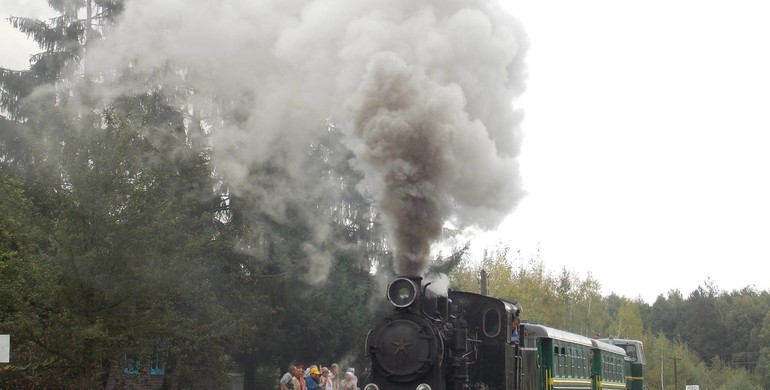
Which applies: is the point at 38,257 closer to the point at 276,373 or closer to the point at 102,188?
the point at 102,188

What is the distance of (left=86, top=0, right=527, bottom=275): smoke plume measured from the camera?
14.1 m

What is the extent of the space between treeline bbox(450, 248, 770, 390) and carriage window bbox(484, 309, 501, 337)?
2168 centimetres

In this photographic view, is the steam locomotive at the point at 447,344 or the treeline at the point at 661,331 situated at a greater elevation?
the treeline at the point at 661,331

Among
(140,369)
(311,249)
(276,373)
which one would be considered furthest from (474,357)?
(276,373)

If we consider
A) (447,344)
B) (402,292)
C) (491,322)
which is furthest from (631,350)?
(402,292)

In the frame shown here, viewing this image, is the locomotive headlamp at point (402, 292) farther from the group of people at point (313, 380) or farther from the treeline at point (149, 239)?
the treeline at point (149, 239)

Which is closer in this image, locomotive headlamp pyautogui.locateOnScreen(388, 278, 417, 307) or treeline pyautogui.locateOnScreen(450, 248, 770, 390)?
locomotive headlamp pyautogui.locateOnScreen(388, 278, 417, 307)

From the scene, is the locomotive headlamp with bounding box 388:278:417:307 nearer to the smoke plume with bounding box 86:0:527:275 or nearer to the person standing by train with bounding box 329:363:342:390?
the smoke plume with bounding box 86:0:527:275

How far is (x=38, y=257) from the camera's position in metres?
15.7

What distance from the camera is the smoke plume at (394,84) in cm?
1412

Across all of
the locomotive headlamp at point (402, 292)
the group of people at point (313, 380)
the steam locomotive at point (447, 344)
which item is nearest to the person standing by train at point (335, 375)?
the group of people at point (313, 380)

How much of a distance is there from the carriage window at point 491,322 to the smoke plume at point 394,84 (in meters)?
1.35

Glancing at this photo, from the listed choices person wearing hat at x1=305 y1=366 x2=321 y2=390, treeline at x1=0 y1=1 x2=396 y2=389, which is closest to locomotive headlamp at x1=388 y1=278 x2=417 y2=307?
person wearing hat at x1=305 y1=366 x2=321 y2=390

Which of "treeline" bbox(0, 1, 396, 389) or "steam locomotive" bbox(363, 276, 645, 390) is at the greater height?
"treeline" bbox(0, 1, 396, 389)
